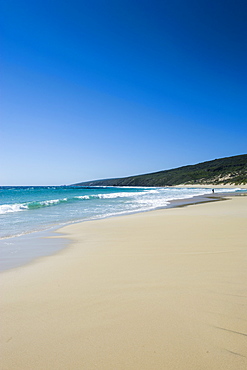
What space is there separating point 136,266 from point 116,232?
13.1 ft

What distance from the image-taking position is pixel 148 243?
6410 millimetres

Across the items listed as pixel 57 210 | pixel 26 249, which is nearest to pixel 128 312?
pixel 26 249

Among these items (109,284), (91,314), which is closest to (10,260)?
(109,284)

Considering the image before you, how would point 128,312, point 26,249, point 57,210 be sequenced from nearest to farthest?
point 128,312
point 26,249
point 57,210

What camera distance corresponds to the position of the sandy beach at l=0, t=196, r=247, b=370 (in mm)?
2033

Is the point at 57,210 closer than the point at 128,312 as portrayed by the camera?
No

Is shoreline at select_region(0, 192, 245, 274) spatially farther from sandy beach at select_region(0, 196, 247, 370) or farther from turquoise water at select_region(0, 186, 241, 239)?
turquoise water at select_region(0, 186, 241, 239)

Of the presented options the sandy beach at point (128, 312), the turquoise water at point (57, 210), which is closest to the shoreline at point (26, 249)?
the sandy beach at point (128, 312)

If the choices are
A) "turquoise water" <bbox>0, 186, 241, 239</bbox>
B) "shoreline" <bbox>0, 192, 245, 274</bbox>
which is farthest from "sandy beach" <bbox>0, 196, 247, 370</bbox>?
"turquoise water" <bbox>0, 186, 241, 239</bbox>

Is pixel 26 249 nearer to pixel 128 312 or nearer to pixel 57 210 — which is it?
pixel 128 312

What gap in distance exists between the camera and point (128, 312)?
8.96ft

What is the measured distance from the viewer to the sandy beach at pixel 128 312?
2033 millimetres

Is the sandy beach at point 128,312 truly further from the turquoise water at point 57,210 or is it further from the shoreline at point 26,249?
the turquoise water at point 57,210

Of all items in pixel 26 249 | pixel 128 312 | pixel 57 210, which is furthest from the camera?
pixel 57 210
